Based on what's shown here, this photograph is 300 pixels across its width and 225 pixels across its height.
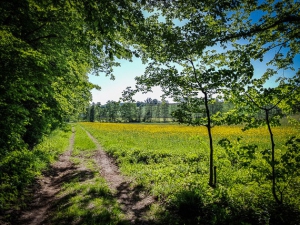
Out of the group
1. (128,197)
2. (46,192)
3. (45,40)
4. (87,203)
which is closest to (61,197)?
(46,192)

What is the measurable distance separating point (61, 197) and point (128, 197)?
2.81m

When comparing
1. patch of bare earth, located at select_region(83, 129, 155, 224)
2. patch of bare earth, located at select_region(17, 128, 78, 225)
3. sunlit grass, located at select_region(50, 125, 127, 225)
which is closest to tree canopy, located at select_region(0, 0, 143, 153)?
patch of bare earth, located at select_region(17, 128, 78, 225)

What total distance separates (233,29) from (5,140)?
7991 millimetres

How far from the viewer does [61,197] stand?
737cm

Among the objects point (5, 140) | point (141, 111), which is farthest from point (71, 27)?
point (141, 111)

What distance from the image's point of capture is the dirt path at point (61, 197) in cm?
596

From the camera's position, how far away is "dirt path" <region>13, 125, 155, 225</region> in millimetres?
5959

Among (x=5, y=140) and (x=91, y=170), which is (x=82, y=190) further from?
(x=5, y=140)

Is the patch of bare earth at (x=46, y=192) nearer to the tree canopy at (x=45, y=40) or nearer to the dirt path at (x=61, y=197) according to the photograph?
the dirt path at (x=61, y=197)

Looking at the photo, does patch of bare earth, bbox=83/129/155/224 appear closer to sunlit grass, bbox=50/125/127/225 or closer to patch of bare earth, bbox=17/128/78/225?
sunlit grass, bbox=50/125/127/225

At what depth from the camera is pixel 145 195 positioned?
765cm

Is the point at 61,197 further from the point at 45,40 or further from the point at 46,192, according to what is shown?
the point at 45,40

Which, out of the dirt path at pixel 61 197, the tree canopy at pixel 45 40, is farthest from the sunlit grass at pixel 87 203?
the tree canopy at pixel 45 40

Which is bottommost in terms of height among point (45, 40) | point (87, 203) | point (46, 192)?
point (46, 192)
